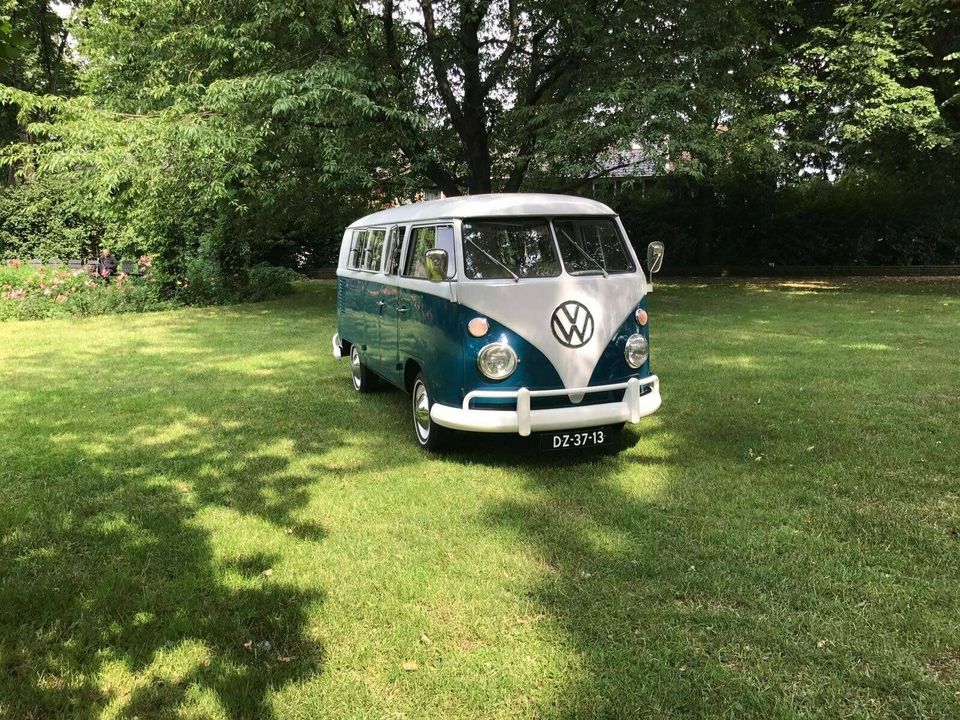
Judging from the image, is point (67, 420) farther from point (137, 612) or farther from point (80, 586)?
point (137, 612)

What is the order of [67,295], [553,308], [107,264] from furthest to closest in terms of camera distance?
[107,264]
[67,295]
[553,308]

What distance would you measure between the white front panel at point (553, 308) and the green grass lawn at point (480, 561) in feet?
2.89

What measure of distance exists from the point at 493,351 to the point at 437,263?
0.80 metres

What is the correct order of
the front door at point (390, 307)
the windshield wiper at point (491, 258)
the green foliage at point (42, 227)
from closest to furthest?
1. the windshield wiper at point (491, 258)
2. the front door at point (390, 307)
3. the green foliage at point (42, 227)

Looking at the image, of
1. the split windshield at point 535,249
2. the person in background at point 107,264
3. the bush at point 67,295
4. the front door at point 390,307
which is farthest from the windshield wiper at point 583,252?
the person in background at point 107,264

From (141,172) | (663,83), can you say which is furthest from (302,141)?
(663,83)

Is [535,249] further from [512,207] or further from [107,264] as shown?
[107,264]

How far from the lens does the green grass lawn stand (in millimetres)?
2922

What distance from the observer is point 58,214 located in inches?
841

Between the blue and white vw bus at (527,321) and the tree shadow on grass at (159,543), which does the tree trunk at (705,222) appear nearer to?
the tree shadow on grass at (159,543)

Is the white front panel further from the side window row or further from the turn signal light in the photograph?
the side window row

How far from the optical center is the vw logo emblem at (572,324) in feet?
17.5

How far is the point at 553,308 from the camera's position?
536cm

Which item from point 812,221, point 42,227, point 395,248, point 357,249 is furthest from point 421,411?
point 812,221
